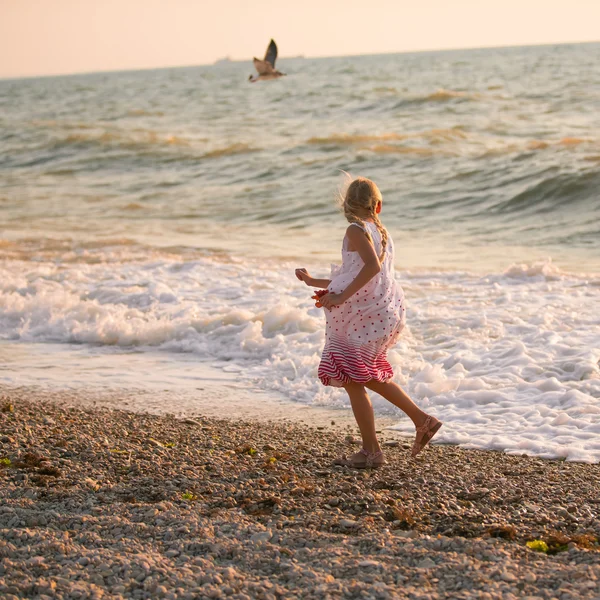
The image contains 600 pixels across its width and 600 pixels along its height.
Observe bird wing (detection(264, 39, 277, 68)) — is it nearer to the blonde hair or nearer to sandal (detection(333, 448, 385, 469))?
the blonde hair

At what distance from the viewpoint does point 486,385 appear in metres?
6.58

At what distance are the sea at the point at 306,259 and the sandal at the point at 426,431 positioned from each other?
0.77 m

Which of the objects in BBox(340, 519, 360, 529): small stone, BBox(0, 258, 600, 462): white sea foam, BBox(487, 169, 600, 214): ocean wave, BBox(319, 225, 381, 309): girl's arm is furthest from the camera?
BBox(487, 169, 600, 214): ocean wave

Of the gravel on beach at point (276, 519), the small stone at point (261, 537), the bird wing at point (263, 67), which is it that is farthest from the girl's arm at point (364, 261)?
the bird wing at point (263, 67)

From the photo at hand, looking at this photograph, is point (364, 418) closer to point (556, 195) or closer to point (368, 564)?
point (368, 564)

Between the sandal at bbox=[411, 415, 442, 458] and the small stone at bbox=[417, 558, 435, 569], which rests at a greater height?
the sandal at bbox=[411, 415, 442, 458]

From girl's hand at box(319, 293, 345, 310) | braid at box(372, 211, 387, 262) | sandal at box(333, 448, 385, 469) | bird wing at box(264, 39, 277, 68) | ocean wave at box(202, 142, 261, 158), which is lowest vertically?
sandal at box(333, 448, 385, 469)

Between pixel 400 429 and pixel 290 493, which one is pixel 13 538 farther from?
pixel 400 429

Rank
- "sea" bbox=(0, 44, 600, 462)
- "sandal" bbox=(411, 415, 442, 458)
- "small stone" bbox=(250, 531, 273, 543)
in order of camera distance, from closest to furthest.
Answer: "small stone" bbox=(250, 531, 273, 543)
"sandal" bbox=(411, 415, 442, 458)
"sea" bbox=(0, 44, 600, 462)

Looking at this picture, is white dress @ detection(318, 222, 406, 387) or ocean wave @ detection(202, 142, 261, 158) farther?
ocean wave @ detection(202, 142, 261, 158)

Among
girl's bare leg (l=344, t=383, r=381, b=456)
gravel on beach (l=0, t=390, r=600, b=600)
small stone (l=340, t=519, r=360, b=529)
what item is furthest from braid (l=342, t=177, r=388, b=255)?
small stone (l=340, t=519, r=360, b=529)

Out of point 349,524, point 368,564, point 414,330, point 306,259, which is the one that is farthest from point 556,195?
point 368,564

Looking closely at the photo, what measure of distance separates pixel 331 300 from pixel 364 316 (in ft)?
0.75

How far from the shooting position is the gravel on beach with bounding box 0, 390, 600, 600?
327cm
